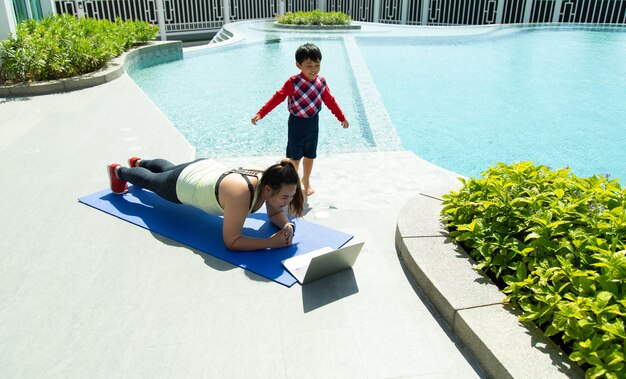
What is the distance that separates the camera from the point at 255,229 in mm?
3865

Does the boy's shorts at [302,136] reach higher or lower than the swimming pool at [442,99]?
higher

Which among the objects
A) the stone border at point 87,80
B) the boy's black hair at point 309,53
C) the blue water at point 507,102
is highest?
the boy's black hair at point 309,53

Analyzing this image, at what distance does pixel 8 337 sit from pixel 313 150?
2.82 metres

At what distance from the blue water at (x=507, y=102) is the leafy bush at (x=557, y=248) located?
3241 millimetres

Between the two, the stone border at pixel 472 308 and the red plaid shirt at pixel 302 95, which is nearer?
the stone border at pixel 472 308

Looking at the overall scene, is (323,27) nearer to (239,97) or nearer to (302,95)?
(239,97)

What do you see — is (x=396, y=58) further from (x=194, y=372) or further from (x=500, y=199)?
(x=194, y=372)

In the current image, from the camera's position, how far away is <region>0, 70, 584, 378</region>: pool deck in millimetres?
2520

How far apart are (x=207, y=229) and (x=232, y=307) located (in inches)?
40.5

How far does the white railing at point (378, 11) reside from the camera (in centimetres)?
2272

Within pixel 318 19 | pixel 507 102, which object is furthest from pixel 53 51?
pixel 318 19

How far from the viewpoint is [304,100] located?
4344 millimetres

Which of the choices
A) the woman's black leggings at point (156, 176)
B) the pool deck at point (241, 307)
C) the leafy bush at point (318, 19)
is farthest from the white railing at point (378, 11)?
the pool deck at point (241, 307)

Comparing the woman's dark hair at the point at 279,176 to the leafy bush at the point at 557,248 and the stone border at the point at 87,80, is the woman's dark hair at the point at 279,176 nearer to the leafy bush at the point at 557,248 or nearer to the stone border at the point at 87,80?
the leafy bush at the point at 557,248
